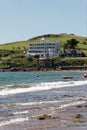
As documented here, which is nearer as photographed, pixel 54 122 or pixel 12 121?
pixel 54 122

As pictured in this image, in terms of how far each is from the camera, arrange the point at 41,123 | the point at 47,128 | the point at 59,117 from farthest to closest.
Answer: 1. the point at 59,117
2. the point at 41,123
3. the point at 47,128

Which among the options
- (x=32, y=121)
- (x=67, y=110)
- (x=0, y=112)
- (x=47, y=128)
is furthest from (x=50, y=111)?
(x=47, y=128)

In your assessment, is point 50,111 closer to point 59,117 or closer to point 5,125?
point 59,117

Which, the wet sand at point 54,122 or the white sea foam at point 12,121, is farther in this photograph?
the white sea foam at point 12,121

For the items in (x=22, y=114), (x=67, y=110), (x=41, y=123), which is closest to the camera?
(x=41, y=123)

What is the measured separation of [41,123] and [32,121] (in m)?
1.21

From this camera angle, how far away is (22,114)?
3647cm

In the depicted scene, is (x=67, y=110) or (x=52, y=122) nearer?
(x=52, y=122)

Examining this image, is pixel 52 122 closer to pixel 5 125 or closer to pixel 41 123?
pixel 41 123

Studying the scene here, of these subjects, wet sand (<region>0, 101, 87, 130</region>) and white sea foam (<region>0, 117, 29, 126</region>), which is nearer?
wet sand (<region>0, 101, 87, 130</region>)

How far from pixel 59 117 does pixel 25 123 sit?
3840 millimetres

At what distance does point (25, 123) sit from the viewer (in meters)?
31.0

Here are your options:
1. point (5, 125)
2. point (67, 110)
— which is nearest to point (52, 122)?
point (5, 125)

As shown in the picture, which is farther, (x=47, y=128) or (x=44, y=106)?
(x=44, y=106)
